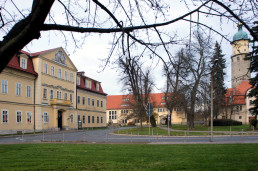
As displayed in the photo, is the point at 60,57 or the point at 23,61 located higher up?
the point at 60,57

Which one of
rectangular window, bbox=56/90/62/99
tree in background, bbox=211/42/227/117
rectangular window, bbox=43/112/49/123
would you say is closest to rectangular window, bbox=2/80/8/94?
rectangular window, bbox=43/112/49/123

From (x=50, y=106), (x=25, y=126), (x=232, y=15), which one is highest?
(x=232, y=15)

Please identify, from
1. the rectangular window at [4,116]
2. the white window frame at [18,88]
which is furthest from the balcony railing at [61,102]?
the rectangular window at [4,116]

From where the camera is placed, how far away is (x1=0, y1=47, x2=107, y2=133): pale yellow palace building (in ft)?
114

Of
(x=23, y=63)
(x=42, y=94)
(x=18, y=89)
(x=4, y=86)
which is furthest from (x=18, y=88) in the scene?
(x=42, y=94)

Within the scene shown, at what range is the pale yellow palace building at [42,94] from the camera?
114ft

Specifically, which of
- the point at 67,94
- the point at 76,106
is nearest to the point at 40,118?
the point at 67,94

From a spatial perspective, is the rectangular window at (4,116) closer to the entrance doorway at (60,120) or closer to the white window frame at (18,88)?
the white window frame at (18,88)

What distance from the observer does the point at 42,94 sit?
4091cm

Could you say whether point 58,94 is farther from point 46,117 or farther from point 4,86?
point 4,86

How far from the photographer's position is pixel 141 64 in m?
5.37

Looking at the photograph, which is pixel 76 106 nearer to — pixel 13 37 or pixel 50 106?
pixel 50 106

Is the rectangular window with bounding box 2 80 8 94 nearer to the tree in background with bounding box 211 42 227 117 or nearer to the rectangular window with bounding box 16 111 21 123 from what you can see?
the rectangular window with bounding box 16 111 21 123

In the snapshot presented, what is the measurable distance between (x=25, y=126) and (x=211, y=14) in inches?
1455
